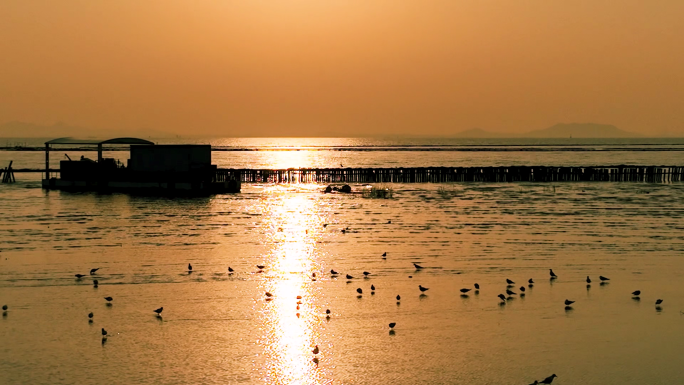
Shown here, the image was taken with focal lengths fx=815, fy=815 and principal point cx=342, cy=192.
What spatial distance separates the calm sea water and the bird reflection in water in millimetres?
76

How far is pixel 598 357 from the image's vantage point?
60.8 feet

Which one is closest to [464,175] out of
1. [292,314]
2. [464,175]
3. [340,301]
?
[464,175]

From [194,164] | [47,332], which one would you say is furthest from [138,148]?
[47,332]

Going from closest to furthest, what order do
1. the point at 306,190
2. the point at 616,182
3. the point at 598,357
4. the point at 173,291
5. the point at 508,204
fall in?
the point at 598,357 < the point at 173,291 < the point at 508,204 < the point at 306,190 < the point at 616,182

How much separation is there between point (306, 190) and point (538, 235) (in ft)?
122

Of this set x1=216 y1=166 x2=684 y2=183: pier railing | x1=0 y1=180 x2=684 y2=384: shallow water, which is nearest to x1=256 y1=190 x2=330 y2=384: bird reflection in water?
x1=0 y1=180 x2=684 y2=384: shallow water

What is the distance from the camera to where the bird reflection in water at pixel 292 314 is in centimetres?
1758

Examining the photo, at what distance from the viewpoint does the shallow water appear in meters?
17.8

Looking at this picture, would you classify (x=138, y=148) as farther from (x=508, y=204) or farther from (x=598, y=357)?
(x=598, y=357)

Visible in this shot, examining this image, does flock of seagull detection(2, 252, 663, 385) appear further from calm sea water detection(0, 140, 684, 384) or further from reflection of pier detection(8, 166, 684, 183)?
reflection of pier detection(8, 166, 684, 183)

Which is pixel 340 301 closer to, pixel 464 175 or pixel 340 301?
pixel 340 301

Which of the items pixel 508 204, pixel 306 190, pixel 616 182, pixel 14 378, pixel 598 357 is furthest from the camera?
pixel 616 182

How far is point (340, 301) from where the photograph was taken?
2370 cm

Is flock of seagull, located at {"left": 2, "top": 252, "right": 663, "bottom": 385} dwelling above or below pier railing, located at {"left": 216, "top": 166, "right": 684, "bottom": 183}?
below
